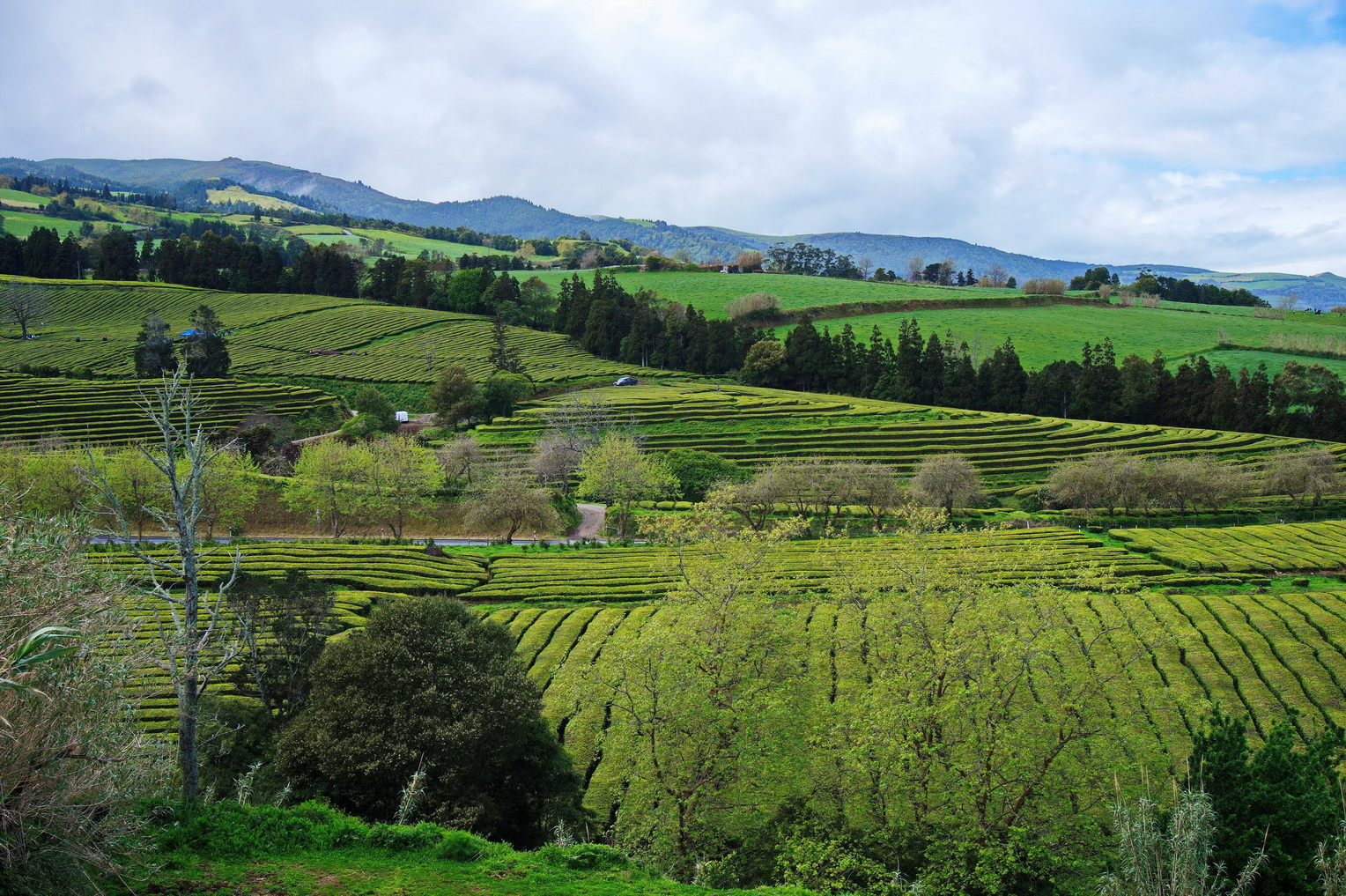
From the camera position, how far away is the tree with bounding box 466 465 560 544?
6638cm

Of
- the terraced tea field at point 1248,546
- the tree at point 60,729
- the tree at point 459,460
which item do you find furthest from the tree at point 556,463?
the tree at point 60,729

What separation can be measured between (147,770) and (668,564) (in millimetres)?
31780

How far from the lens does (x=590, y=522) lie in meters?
75.2

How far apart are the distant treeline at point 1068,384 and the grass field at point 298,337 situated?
2566 centimetres

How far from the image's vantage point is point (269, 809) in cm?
1570

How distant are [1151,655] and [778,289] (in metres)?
134

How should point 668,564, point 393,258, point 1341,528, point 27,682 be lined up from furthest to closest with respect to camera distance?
point 393,258, point 1341,528, point 668,564, point 27,682

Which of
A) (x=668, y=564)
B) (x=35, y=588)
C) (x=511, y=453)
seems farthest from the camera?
(x=511, y=453)

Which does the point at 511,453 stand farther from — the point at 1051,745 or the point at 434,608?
the point at 1051,745

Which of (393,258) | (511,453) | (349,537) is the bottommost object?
(349,537)

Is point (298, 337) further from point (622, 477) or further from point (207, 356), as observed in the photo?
point (622, 477)

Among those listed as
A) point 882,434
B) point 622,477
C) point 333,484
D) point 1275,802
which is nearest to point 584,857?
point 1275,802

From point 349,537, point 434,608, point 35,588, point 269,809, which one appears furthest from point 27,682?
point 349,537

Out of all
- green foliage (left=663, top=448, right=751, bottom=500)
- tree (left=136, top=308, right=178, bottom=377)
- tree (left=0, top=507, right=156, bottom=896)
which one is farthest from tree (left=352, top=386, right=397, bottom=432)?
tree (left=0, top=507, right=156, bottom=896)
